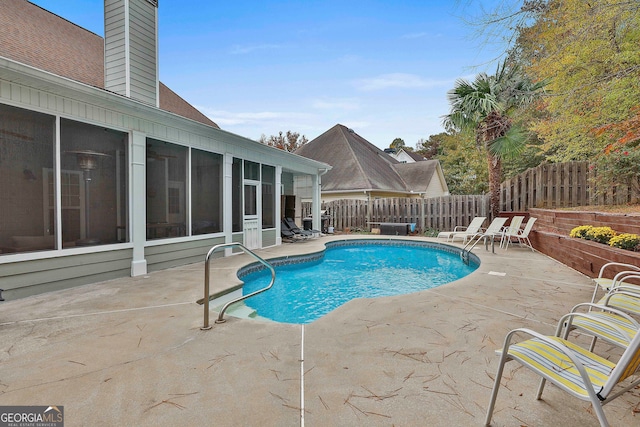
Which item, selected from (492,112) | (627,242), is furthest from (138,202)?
(492,112)

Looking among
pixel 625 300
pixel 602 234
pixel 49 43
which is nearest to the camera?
pixel 625 300

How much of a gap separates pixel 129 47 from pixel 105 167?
2.94 m

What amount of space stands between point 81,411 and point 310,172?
1019cm

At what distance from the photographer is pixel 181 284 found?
4.67 meters

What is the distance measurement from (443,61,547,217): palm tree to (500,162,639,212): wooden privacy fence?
0.83 meters

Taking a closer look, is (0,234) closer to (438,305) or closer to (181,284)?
(181,284)

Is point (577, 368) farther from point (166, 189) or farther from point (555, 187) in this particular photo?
point (555, 187)

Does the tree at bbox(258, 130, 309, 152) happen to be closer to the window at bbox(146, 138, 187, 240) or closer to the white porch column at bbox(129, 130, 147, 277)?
the window at bbox(146, 138, 187, 240)

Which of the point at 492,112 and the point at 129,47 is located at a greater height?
the point at 129,47

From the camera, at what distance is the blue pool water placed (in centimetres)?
494

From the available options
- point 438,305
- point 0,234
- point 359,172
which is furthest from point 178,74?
point 438,305

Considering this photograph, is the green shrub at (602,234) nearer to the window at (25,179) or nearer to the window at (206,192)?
the window at (206,192)

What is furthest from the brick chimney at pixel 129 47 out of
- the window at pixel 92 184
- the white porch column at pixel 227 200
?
the white porch column at pixel 227 200

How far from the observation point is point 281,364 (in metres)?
2.30
